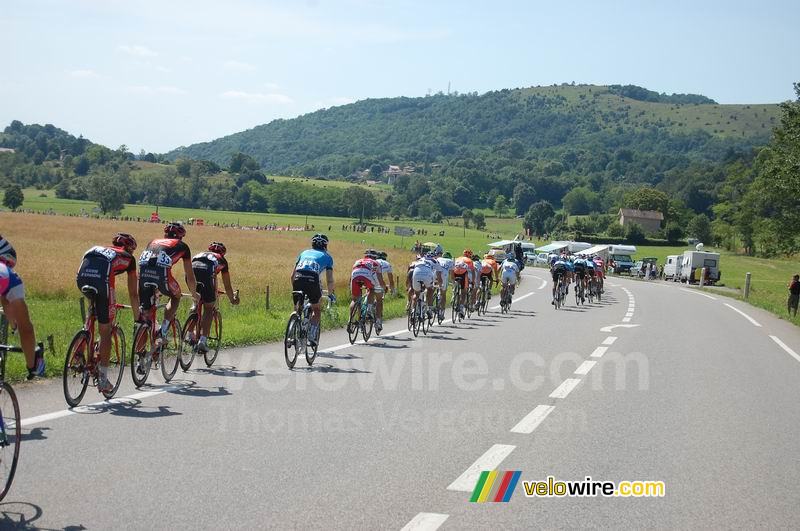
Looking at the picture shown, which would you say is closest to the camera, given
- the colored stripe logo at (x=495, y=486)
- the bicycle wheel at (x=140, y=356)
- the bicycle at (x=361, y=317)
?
the colored stripe logo at (x=495, y=486)

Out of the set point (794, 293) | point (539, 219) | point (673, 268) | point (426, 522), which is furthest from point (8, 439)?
point (539, 219)

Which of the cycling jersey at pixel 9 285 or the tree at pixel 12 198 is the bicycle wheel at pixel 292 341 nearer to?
the cycling jersey at pixel 9 285

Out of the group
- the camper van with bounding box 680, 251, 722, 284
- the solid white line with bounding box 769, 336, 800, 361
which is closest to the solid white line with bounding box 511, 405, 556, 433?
the solid white line with bounding box 769, 336, 800, 361

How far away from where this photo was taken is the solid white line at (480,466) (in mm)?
5829

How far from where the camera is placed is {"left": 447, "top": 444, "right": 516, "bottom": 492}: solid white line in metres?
5.83

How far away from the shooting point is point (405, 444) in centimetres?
701

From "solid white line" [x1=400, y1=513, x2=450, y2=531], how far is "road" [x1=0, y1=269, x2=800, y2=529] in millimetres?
20

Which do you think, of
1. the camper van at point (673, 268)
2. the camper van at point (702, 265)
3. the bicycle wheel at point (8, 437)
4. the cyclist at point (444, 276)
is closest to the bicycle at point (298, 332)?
the bicycle wheel at point (8, 437)

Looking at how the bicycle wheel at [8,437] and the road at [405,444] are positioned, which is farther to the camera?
the road at [405,444]

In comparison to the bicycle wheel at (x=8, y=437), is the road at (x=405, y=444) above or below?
below

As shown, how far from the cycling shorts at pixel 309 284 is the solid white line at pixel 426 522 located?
23.1 ft

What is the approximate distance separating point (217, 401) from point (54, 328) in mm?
6699

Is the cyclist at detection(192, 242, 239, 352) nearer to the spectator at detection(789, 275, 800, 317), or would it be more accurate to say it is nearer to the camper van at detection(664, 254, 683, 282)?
the spectator at detection(789, 275, 800, 317)

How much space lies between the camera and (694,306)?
31.9m
